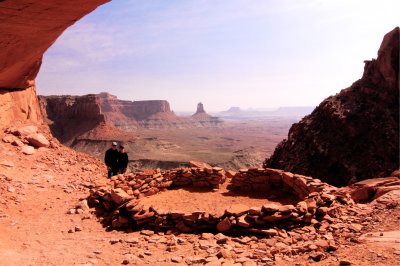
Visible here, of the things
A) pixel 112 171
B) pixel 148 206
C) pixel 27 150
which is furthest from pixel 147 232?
pixel 27 150

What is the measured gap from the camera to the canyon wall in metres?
6.30

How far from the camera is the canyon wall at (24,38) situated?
6.30 m

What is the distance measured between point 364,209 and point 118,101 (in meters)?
169

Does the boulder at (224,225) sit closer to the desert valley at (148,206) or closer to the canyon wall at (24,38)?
the desert valley at (148,206)

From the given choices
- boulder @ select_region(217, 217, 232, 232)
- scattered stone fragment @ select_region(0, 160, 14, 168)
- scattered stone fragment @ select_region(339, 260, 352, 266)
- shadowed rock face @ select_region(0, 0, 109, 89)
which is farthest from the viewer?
scattered stone fragment @ select_region(0, 160, 14, 168)

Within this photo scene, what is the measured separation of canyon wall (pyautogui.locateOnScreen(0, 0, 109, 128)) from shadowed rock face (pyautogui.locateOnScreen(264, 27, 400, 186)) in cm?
2042

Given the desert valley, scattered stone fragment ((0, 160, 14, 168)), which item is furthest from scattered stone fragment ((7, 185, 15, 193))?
scattered stone fragment ((0, 160, 14, 168))

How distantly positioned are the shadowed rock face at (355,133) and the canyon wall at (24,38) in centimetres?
2042

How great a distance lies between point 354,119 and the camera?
2669 cm

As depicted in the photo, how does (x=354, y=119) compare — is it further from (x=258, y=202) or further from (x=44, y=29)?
(x=44, y=29)

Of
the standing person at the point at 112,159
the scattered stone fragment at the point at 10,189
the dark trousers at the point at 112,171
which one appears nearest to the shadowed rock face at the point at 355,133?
the dark trousers at the point at 112,171

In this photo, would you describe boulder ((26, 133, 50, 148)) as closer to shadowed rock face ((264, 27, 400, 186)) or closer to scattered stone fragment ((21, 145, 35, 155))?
scattered stone fragment ((21, 145, 35, 155))

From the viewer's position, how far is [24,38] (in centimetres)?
846

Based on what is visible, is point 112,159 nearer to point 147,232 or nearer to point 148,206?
point 148,206
